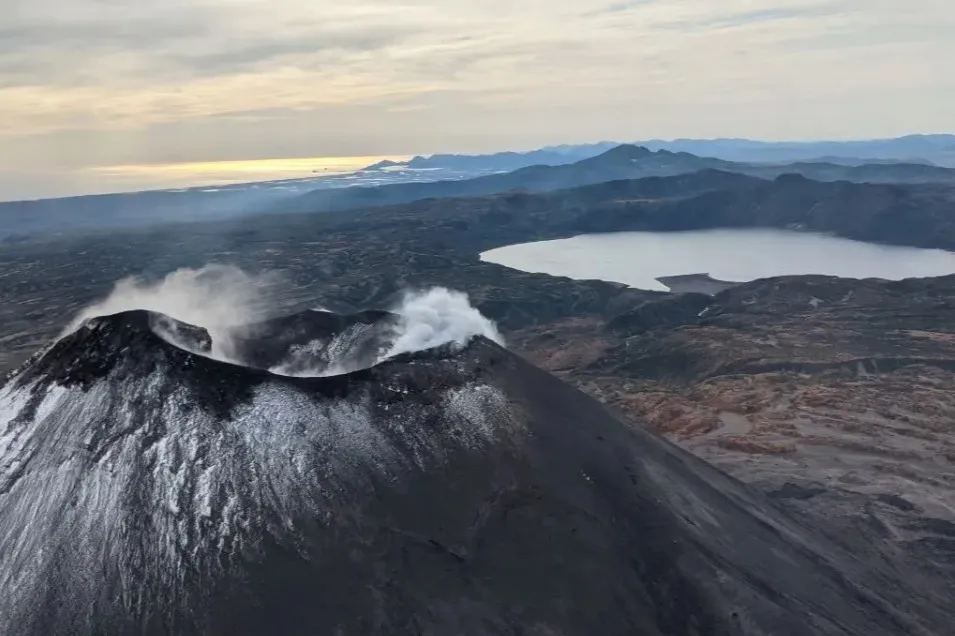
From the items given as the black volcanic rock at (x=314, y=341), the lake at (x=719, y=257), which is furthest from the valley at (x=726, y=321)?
the black volcanic rock at (x=314, y=341)

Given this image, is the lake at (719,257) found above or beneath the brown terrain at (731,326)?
beneath

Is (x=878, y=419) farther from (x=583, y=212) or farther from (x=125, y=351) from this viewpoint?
(x=583, y=212)

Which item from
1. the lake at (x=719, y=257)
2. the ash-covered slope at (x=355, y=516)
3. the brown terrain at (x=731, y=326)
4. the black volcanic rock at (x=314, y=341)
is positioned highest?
the black volcanic rock at (x=314, y=341)

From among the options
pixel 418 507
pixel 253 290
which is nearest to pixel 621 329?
pixel 253 290

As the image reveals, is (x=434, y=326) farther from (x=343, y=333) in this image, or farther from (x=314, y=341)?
(x=314, y=341)

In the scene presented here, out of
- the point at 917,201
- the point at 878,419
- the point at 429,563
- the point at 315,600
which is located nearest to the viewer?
the point at 315,600

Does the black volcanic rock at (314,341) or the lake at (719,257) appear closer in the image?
the black volcanic rock at (314,341)

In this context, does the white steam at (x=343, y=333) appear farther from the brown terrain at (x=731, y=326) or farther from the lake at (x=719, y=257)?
the lake at (x=719, y=257)
